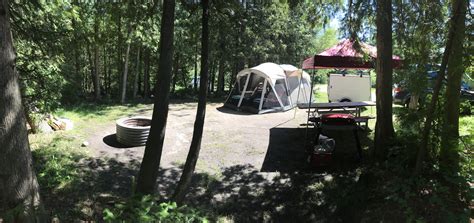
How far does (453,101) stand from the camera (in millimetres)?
4184

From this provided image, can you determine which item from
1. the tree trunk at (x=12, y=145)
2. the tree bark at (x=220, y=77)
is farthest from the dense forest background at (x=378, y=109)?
the tree bark at (x=220, y=77)

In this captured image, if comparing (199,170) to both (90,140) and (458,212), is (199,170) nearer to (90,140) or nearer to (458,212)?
(90,140)

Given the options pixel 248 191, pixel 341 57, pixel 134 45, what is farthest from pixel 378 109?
pixel 134 45

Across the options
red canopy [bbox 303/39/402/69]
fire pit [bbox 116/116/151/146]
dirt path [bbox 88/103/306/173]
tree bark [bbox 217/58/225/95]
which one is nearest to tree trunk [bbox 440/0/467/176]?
red canopy [bbox 303/39/402/69]

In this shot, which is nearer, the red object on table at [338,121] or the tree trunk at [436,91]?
the tree trunk at [436,91]

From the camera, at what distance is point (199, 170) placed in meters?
5.88

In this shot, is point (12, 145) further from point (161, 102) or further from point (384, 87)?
point (384, 87)

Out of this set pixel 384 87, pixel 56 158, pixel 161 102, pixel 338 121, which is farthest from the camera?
pixel 338 121

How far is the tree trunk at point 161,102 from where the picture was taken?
11.4 feet

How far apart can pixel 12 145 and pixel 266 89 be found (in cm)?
981

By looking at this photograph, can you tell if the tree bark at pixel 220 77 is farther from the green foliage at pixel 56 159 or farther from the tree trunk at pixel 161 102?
the tree trunk at pixel 161 102

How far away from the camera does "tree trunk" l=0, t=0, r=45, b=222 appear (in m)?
2.40

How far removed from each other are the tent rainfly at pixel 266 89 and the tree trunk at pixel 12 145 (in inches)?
354

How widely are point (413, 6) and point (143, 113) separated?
8013 mm
